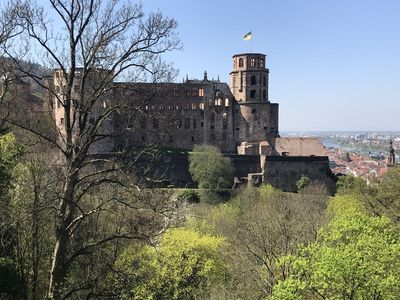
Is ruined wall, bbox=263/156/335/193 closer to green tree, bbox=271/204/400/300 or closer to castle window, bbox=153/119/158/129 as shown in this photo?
green tree, bbox=271/204/400/300

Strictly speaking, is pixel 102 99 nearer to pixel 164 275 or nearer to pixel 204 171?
pixel 164 275

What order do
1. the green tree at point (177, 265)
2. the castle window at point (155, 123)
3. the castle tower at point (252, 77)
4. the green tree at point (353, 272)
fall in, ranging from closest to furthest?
the castle window at point (155, 123) → the green tree at point (353, 272) → the green tree at point (177, 265) → the castle tower at point (252, 77)

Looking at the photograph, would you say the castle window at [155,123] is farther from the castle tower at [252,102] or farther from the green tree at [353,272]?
the castle tower at [252,102]

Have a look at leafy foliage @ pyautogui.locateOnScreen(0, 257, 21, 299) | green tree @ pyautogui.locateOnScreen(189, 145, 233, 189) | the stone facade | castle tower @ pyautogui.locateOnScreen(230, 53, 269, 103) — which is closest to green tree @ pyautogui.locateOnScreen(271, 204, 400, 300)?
leafy foliage @ pyautogui.locateOnScreen(0, 257, 21, 299)

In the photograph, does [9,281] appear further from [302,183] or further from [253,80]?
[253,80]

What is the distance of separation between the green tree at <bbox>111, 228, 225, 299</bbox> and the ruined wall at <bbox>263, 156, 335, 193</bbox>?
1137 inches

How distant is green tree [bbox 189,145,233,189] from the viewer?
1710 inches

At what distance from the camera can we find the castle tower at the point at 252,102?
53781mm

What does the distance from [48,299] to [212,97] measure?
4767 cm

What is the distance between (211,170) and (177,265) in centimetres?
2682

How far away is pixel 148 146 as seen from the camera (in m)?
8.24

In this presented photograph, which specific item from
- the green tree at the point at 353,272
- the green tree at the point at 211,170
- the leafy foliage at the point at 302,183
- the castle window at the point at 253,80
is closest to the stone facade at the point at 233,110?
the castle window at the point at 253,80

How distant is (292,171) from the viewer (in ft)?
158

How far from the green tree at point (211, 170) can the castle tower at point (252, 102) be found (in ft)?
28.8
